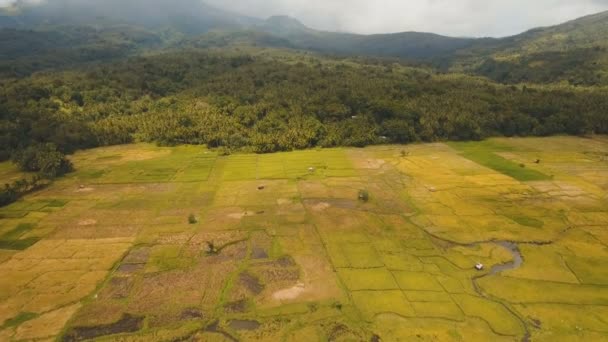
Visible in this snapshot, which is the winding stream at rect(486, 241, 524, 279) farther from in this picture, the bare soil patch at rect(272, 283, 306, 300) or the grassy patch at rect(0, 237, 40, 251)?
the grassy patch at rect(0, 237, 40, 251)

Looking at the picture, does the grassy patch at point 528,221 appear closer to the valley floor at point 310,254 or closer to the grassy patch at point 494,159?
the valley floor at point 310,254

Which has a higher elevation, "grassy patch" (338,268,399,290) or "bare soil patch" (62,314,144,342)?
"grassy patch" (338,268,399,290)

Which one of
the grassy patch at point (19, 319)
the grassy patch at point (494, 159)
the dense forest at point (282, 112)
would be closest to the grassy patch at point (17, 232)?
the grassy patch at point (19, 319)

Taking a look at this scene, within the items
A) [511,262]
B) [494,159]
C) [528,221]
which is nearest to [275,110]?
[494,159]

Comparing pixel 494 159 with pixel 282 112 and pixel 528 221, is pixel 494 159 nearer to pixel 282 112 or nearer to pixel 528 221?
pixel 528 221

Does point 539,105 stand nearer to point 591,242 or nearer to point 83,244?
point 591,242

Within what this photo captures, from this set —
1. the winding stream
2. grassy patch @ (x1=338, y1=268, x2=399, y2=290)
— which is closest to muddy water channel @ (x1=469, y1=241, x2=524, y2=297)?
the winding stream

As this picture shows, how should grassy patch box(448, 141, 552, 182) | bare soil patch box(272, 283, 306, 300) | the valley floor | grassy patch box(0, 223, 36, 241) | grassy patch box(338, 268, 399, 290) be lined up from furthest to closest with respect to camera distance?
grassy patch box(448, 141, 552, 182) < grassy patch box(0, 223, 36, 241) < grassy patch box(338, 268, 399, 290) < bare soil patch box(272, 283, 306, 300) < the valley floor

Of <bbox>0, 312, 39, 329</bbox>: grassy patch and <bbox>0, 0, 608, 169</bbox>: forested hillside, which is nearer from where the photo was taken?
<bbox>0, 312, 39, 329</bbox>: grassy patch

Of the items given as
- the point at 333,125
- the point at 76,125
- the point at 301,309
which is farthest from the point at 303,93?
the point at 301,309
